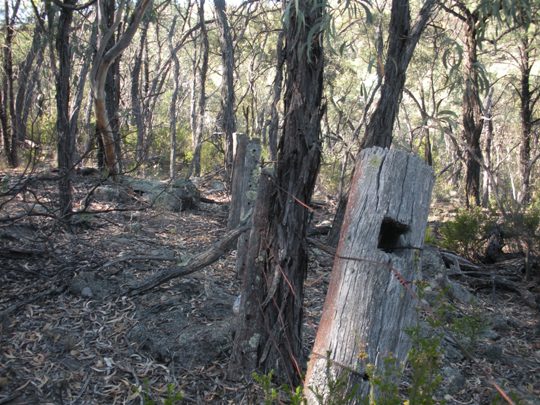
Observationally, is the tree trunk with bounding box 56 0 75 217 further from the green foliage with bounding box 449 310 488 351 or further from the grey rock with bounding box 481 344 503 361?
the grey rock with bounding box 481 344 503 361

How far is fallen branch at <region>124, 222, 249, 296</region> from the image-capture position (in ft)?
12.2

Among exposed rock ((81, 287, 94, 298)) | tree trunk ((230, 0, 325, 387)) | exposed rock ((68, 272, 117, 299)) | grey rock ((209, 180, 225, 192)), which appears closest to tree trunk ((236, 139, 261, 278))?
exposed rock ((68, 272, 117, 299))

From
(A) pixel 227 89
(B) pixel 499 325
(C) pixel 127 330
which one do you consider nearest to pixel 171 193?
(A) pixel 227 89

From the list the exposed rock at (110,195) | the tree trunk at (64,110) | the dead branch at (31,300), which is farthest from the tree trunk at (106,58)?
the dead branch at (31,300)

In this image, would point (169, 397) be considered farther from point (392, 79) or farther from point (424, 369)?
point (392, 79)

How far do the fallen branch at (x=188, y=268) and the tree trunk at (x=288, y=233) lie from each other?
0.52 m

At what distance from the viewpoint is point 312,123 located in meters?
3.07

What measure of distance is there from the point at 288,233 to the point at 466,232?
5099 mm

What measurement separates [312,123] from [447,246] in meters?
5.28

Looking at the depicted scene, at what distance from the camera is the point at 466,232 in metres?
7.52

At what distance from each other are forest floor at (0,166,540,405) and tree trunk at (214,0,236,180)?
319 centimetres

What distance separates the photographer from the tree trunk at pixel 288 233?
3.06 meters

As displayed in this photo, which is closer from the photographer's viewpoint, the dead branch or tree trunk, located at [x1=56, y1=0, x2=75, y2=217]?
the dead branch

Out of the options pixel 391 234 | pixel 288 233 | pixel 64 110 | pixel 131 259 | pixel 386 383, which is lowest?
pixel 131 259
